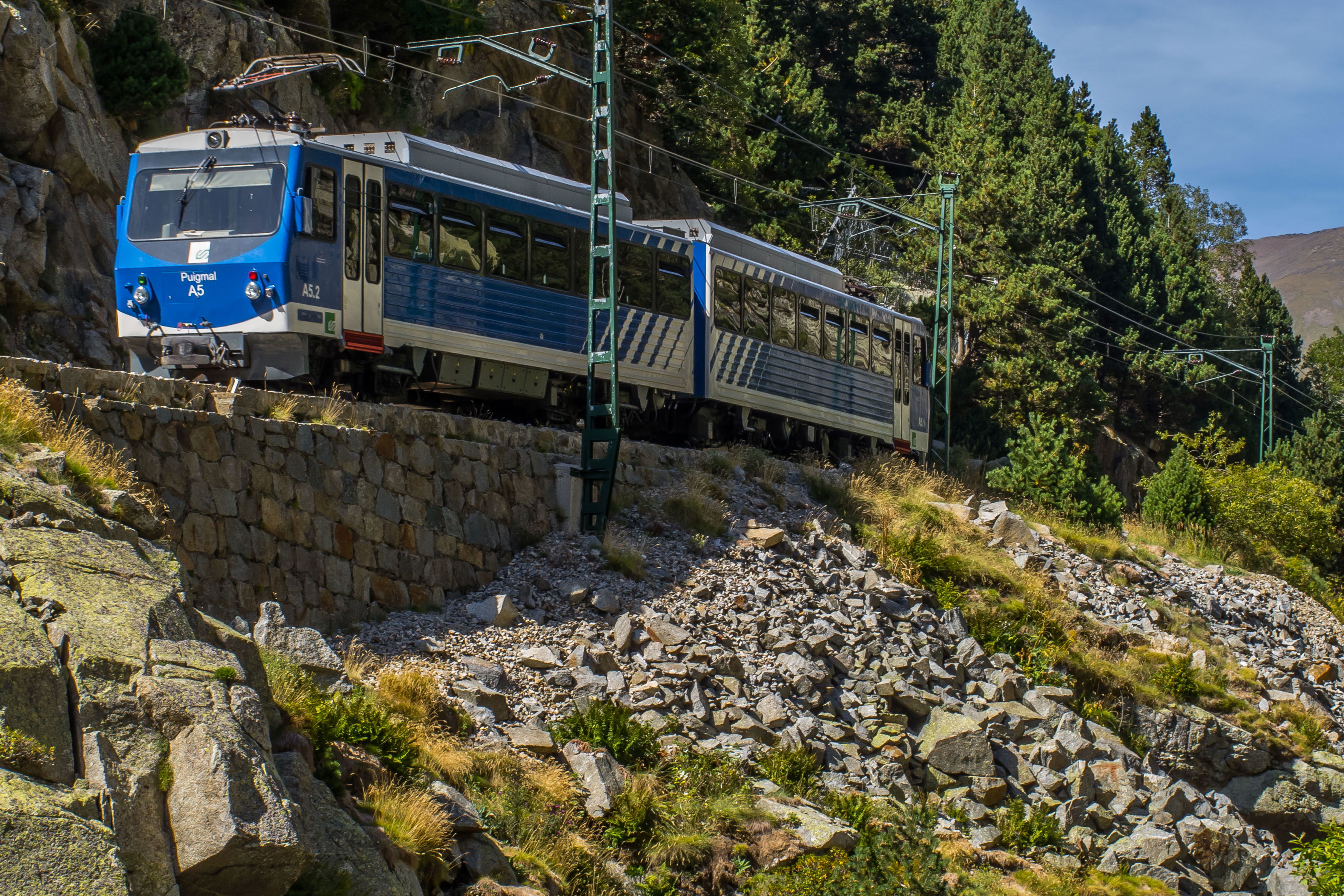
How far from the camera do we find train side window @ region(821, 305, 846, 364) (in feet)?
84.6

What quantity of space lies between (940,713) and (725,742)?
4035 mm

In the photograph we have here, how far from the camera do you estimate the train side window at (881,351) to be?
2783cm

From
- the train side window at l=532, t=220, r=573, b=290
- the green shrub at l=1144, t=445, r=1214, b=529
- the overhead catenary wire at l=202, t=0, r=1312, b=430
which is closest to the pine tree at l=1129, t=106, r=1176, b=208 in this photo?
the overhead catenary wire at l=202, t=0, r=1312, b=430

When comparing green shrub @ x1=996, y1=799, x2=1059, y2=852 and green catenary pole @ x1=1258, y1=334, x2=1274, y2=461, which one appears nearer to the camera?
green shrub @ x1=996, y1=799, x2=1059, y2=852

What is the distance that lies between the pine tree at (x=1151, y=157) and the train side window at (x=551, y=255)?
4947 cm

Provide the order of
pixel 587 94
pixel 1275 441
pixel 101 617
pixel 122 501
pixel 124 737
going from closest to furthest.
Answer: pixel 124 737 < pixel 101 617 < pixel 122 501 < pixel 587 94 < pixel 1275 441

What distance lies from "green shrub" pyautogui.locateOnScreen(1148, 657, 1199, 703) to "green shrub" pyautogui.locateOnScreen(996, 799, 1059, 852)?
6192 mm

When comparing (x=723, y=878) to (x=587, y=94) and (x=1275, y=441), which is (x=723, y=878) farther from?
(x=1275, y=441)

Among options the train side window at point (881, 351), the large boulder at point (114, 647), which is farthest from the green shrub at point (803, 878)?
the train side window at point (881, 351)

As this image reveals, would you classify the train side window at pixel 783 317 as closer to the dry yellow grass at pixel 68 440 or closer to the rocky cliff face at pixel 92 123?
the rocky cliff face at pixel 92 123

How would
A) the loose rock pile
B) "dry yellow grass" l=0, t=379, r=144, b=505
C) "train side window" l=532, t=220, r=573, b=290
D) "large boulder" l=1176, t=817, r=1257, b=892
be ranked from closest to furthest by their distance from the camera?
"dry yellow grass" l=0, t=379, r=144, b=505
the loose rock pile
"large boulder" l=1176, t=817, r=1257, b=892
"train side window" l=532, t=220, r=573, b=290

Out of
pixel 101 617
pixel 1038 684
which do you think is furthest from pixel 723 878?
pixel 1038 684

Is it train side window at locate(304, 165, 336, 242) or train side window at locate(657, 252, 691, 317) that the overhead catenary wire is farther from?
train side window at locate(304, 165, 336, 242)

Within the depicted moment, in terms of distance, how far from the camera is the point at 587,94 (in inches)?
1497
